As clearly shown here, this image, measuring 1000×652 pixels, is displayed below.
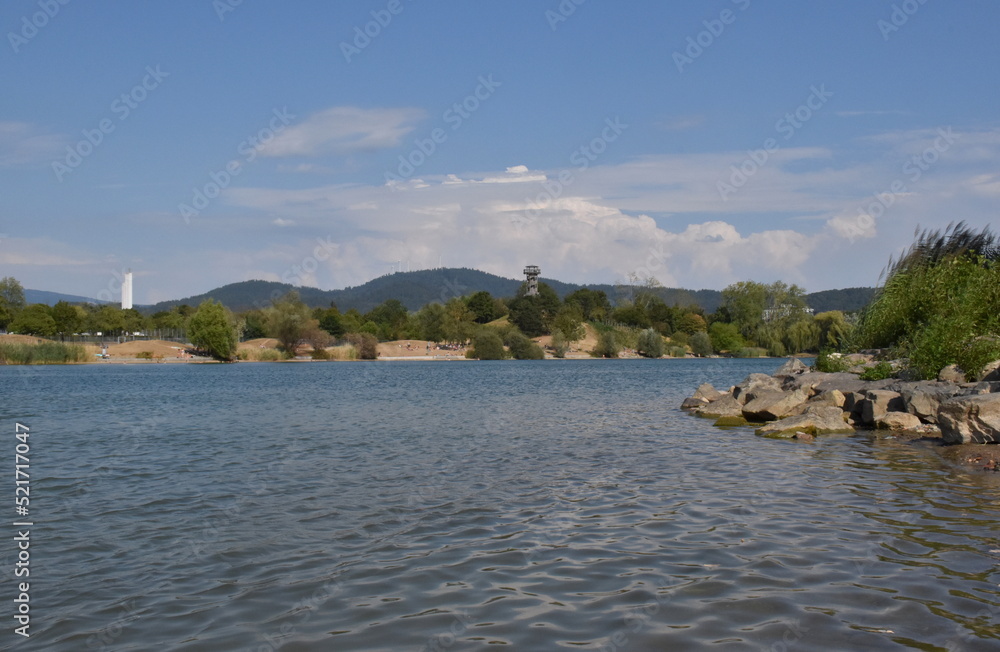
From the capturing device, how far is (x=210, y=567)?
27.4 ft

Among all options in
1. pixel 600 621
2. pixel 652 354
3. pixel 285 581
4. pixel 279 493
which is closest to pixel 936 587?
pixel 600 621

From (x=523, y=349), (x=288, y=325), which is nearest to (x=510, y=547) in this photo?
(x=288, y=325)

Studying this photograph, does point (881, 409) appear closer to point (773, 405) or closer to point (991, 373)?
point (991, 373)

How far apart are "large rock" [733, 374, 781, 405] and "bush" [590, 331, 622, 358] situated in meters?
88.1

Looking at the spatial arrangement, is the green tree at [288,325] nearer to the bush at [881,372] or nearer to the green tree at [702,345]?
the green tree at [702,345]

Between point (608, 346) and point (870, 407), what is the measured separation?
97943 millimetres

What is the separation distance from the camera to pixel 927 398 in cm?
1880

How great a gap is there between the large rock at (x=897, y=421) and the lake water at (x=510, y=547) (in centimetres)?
219

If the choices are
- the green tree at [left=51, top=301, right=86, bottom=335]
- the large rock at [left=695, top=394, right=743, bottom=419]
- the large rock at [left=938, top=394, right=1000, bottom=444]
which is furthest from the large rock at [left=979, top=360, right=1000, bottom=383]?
the green tree at [left=51, top=301, right=86, bottom=335]

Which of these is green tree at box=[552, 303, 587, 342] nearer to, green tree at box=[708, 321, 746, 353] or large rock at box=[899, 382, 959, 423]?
green tree at box=[708, 321, 746, 353]

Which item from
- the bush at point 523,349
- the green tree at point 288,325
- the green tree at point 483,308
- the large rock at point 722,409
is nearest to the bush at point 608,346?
the bush at point 523,349

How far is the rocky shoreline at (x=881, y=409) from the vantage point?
15.2 m

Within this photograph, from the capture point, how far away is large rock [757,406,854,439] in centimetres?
1931

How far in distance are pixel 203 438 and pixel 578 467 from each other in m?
11.0
